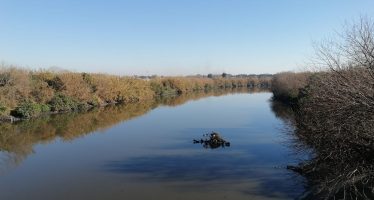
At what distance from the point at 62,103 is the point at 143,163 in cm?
2788

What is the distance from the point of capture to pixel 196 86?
351 ft

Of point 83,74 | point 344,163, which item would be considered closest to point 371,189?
point 344,163

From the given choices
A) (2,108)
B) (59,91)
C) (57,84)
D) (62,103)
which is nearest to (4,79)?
(2,108)

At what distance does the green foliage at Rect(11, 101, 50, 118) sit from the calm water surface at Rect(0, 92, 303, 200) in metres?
4.52

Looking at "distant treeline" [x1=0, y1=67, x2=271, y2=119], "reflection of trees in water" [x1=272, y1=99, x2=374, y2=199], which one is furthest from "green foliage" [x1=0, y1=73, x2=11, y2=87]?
"reflection of trees in water" [x1=272, y1=99, x2=374, y2=199]

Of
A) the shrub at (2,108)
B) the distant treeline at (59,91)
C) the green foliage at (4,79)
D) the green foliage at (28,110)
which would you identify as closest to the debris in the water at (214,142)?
the shrub at (2,108)

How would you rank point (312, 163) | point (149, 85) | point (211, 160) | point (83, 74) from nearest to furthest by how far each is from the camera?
point (312, 163), point (211, 160), point (83, 74), point (149, 85)

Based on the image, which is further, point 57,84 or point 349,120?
point 57,84

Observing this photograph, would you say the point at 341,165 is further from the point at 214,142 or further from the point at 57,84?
the point at 57,84

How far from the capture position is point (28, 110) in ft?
125

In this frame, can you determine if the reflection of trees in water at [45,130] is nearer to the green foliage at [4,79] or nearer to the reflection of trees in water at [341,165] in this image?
the green foliage at [4,79]

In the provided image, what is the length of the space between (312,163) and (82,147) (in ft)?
45.8

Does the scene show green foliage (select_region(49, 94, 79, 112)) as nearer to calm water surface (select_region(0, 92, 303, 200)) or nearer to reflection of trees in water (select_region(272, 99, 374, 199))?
calm water surface (select_region(0, 92, 303, 200))

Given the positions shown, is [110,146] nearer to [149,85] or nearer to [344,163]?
[344,163]
